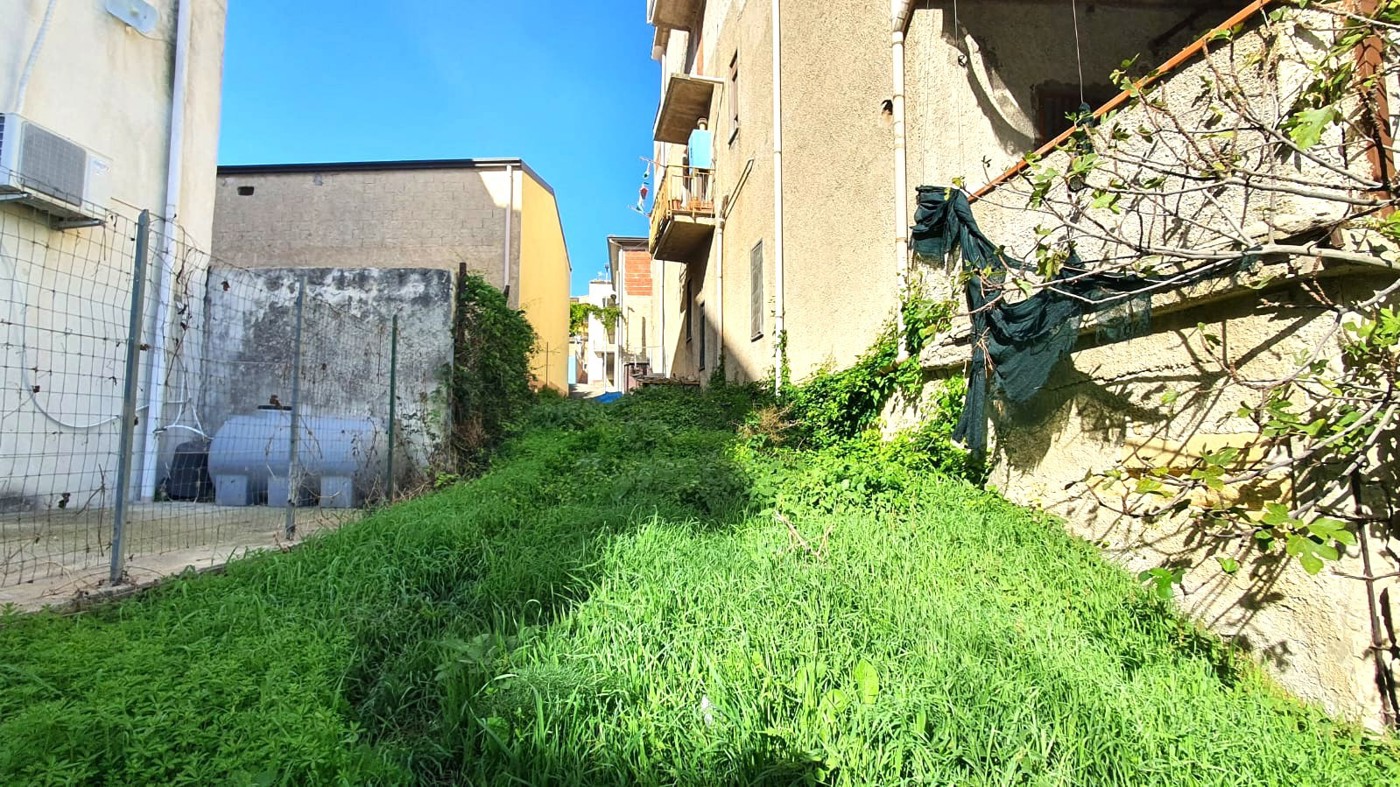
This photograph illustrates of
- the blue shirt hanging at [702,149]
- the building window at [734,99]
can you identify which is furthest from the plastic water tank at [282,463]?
the blue shirt hanging at [702,149]

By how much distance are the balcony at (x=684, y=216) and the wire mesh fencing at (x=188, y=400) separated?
5.59 metres

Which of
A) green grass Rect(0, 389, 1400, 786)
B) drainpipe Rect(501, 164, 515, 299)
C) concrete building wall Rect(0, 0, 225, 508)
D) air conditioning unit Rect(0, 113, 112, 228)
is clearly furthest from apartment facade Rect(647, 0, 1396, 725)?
air conditioning unit Rect(0, 113, 112, 228)

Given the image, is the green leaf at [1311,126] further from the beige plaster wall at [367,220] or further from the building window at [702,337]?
the beige plaster wall at [367,220]

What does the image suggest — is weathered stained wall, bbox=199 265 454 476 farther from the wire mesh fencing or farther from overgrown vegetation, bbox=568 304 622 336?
overgrown vegetation, bbox=568 304 622 336

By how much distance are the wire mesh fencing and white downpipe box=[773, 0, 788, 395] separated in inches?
159

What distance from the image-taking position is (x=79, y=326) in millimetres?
5574

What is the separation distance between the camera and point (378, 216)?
42.7 feet

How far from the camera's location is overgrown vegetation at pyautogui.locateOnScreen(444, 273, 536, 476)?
731 centimetres

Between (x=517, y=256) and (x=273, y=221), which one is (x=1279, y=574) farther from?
(x=273, y=221)

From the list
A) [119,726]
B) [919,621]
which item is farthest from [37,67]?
[919,621]

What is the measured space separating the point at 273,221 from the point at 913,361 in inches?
513

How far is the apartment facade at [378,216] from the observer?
42.3 ft

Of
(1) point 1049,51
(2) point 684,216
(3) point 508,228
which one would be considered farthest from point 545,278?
(1) point 1049,51

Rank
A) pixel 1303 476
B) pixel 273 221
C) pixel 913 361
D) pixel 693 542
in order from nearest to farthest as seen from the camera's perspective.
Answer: pixel 1303 476 < pixel 693 542 < pixel 913 361 < pixel 273 221
